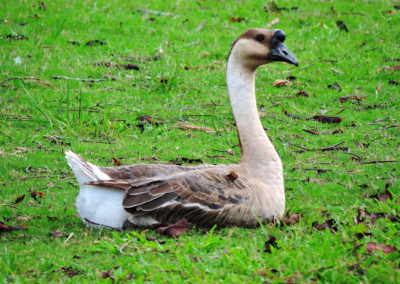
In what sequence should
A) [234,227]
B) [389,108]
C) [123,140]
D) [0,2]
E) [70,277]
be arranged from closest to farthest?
1. [70,277]
2. [234,227]
3. [123,140]
4. [389,108]
5. [0,2]

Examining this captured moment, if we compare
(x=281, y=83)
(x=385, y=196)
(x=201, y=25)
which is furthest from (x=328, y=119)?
(x=201, y=25)

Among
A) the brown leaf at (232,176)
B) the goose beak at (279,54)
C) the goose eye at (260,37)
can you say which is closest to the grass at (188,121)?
the brown leaf at (232,176)

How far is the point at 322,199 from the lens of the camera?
5922 millimetres

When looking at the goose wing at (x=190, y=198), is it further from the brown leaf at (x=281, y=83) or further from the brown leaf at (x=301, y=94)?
the brown leaf at (x=281, y=83)

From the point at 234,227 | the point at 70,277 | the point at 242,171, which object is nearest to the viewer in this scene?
the point at 70,277

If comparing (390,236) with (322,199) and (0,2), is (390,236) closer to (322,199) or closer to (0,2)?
(322,199)

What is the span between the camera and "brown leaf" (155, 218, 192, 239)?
16.1 feet

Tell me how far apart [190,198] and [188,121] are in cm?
342

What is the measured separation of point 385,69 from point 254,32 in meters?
5.22

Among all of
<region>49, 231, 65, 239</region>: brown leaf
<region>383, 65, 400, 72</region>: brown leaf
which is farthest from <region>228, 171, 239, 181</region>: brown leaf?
<region>383, 65, 400, 72</region>: brown leaf

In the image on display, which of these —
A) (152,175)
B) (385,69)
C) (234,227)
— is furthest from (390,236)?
(385,69)

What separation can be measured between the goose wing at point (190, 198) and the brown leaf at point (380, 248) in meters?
1.13

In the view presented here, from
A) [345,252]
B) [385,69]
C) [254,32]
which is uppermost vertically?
[254,32]

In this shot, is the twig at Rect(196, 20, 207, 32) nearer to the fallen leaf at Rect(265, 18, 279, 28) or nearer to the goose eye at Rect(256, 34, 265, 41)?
the fallen leaf at Rect(265, 18, 279, 28)
